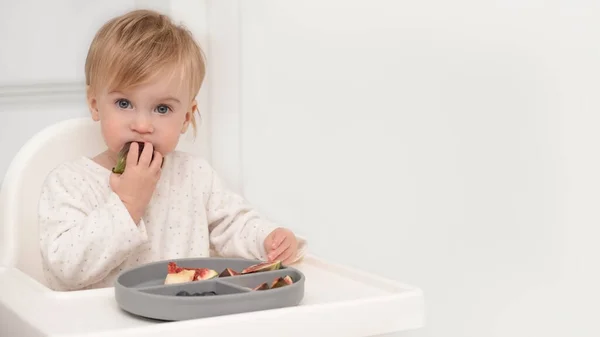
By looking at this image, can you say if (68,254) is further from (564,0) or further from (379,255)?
(564,0)

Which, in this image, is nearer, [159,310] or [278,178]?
[159,310]

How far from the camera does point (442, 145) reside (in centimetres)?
121

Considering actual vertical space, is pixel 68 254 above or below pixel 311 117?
below

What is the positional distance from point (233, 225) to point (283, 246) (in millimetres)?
137

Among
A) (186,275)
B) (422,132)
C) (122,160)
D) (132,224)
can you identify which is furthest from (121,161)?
(422,132)

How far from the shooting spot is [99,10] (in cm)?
144

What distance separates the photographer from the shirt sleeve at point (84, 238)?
1.00 m

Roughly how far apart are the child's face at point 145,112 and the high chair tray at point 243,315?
0.23 metres

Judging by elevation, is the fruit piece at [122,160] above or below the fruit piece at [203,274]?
above

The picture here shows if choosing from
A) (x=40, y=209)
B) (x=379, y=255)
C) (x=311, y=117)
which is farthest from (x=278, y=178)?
(x=40, y=209)

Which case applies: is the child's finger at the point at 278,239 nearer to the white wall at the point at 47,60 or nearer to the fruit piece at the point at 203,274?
the fruit piece at the point at 203,274

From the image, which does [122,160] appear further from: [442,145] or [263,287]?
[442,145]

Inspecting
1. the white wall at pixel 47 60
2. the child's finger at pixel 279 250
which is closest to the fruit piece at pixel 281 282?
the child's finger at pixel 279 250

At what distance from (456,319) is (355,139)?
0.32m
